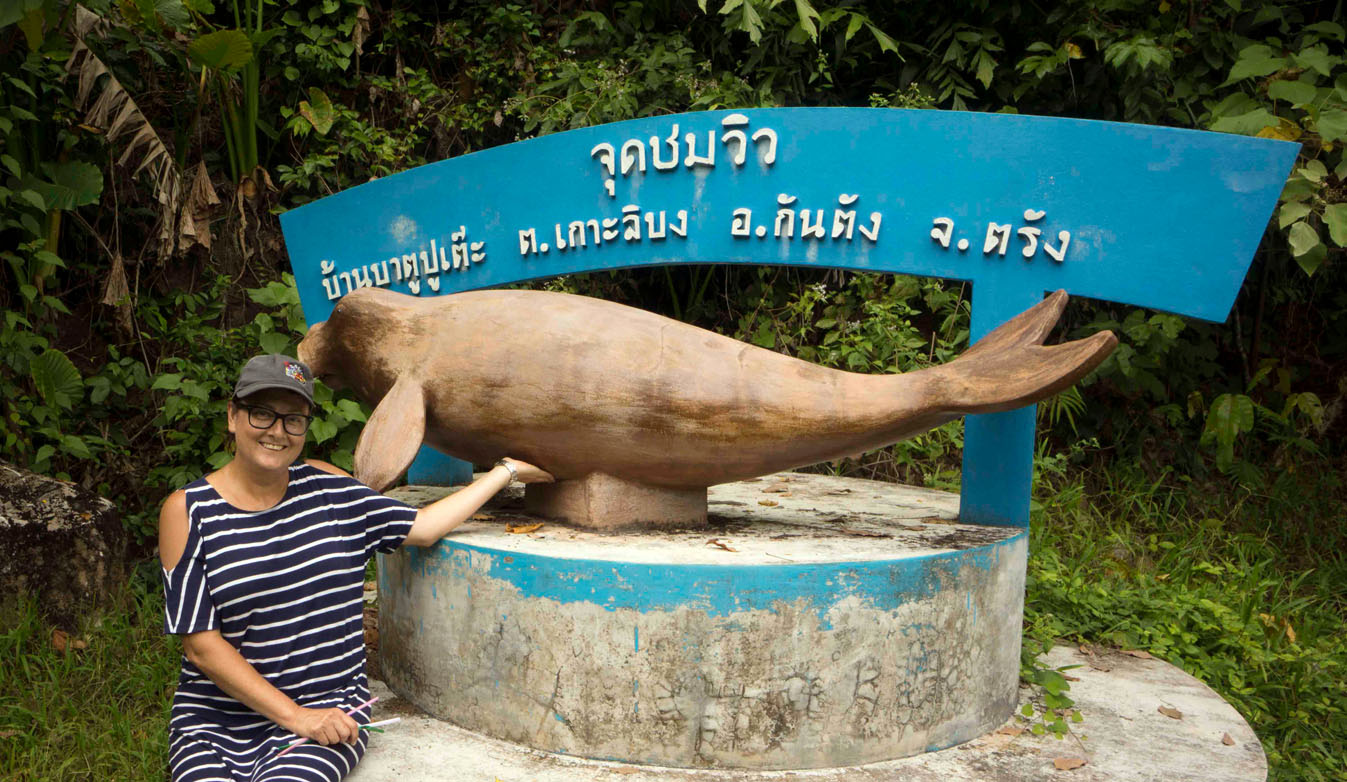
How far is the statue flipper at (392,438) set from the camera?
11.6 feet

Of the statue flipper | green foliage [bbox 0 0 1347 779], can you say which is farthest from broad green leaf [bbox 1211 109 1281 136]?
the statue flipper

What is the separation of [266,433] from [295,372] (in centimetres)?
19

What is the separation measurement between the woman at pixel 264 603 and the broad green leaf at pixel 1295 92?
4.37 m

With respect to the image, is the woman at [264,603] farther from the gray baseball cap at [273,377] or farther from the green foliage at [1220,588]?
the green foliage at [1220,588]

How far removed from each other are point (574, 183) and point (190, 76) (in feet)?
11.2

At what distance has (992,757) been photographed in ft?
11.0

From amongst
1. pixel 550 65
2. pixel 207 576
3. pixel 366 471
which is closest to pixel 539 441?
pixel 366 471

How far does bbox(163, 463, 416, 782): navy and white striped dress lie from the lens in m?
2.74

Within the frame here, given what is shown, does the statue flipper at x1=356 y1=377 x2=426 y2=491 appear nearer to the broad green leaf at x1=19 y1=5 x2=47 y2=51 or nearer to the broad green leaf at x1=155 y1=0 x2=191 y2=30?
the broad green leaf at x1=19 y1=5 x2=47 y2=51

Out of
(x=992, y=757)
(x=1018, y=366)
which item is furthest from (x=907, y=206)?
(x=992, y=757)

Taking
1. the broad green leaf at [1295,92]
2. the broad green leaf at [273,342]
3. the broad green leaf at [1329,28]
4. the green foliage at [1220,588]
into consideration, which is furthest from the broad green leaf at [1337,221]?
the broad green leaf at [273,342]

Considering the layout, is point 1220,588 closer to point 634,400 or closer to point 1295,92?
point 1295,92

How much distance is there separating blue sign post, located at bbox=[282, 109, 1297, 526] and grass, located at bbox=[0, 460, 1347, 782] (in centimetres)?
131

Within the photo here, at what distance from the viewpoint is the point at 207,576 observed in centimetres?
275
